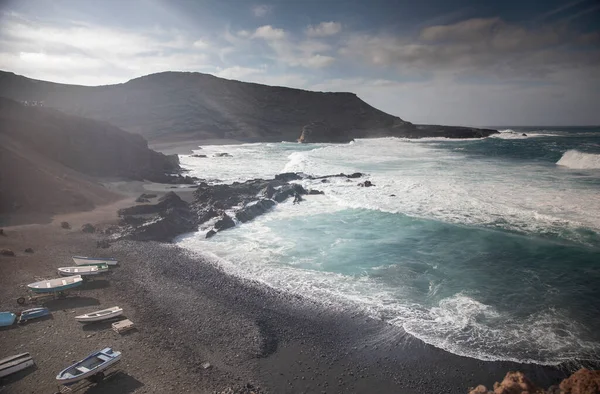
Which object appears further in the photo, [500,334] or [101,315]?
[101,315]

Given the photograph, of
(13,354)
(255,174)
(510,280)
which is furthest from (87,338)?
(255,174)

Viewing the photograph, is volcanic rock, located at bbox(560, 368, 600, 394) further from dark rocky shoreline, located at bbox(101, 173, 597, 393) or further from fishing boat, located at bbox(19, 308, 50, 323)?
fishing boat, located at bbox(19, 308, 50, 323)

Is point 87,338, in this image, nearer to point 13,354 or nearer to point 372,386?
point 13,354

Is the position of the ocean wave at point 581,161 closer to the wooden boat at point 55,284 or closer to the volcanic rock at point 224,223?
the volcanic rock at point 224,223

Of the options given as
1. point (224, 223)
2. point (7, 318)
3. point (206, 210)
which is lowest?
point (7, 318)

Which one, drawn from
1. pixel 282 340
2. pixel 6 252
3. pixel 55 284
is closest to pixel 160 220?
pixel 6 252

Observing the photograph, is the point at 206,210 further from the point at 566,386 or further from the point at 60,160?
the point at 566,386

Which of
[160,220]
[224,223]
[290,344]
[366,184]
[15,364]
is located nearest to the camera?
[15,364]
